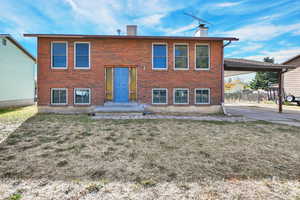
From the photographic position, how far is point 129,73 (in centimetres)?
963

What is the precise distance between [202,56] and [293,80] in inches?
609

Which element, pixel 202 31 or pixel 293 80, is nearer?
pixel 202 31

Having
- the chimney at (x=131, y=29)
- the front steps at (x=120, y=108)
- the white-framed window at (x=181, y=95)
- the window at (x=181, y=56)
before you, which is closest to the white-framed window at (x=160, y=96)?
the white-framed window at (x=181, y=95)

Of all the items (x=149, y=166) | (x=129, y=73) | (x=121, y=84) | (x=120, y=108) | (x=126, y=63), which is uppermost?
(x=126, y=63)

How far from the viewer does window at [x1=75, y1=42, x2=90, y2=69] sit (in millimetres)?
9297

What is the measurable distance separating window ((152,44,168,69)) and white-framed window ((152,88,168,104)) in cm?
156

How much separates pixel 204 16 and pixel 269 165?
38.5ft

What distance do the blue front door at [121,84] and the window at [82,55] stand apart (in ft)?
6.28

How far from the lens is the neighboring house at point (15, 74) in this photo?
11.6 metres

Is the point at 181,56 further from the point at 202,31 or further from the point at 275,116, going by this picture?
the point at 275,116

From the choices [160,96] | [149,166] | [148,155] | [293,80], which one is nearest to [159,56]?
[160,96]

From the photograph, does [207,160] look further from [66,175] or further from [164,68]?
[164,68]

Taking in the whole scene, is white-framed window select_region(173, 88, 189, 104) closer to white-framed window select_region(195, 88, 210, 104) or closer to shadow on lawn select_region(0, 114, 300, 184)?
white-framed window select_region(195, 88, 210, 104)

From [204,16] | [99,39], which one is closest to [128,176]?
[99,39]
